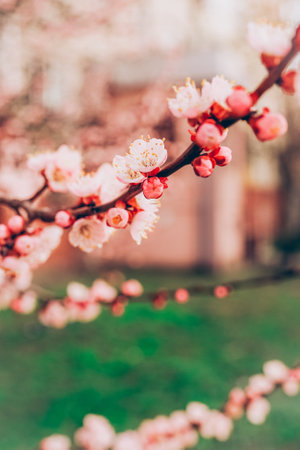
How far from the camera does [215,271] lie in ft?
32.8

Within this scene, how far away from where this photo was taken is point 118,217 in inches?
33.1

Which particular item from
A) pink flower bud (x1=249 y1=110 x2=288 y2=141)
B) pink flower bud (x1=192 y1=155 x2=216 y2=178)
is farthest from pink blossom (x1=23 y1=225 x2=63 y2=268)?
pink flower bud (x1=249 y1=110 x2=288 y2=141)

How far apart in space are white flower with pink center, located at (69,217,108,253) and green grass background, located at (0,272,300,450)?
242 centimetres

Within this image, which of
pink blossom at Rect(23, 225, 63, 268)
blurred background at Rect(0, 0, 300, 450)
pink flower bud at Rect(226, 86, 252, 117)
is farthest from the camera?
blurred background at Rect(0, 0, 300, 450)

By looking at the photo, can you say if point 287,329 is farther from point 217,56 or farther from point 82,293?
point 217,56

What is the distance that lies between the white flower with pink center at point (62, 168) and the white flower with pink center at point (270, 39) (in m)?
0.54

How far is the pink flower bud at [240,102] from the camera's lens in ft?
2.17

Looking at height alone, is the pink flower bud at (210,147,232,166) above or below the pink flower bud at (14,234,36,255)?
below

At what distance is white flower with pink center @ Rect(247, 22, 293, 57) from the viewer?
27.3 inches

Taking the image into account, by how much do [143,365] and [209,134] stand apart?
432cm

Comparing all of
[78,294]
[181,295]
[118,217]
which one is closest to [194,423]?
[78,294]

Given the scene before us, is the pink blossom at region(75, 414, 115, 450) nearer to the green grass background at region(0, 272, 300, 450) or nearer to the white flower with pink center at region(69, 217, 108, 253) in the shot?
the green grass background at region(0, 272, 300, 450)

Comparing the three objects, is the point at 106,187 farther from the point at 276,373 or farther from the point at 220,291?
the point at 276,373

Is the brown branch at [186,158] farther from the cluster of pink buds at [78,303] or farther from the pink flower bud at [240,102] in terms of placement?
the cluster of pink buds at [78,303]
